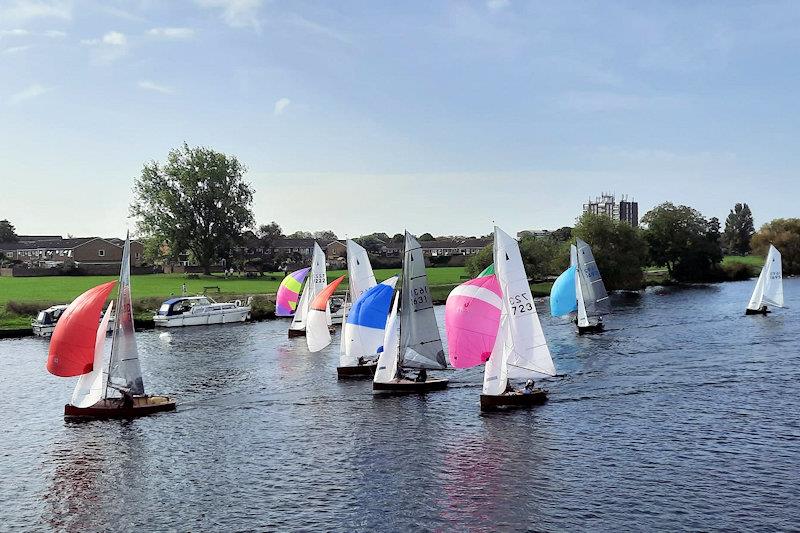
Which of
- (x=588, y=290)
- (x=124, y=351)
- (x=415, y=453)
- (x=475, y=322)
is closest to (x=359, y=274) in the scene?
(x=475, y=322)

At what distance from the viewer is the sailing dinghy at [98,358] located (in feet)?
155

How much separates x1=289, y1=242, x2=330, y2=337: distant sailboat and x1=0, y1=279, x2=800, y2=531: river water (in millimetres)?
18896

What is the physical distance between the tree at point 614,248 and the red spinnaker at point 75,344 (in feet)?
349

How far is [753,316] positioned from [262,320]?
218 feet

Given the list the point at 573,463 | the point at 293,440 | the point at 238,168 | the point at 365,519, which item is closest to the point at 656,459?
the point at 573,463

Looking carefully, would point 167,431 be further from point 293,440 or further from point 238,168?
point 238,168

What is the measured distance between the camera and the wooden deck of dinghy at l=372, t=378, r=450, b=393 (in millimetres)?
53844

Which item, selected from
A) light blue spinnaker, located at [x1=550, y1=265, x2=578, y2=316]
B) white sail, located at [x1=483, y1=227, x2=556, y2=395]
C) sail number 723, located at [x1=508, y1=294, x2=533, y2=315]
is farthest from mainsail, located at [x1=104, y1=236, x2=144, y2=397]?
light blue spinnaker, located at [x1=550, y1=265, x2=578, y2=316]

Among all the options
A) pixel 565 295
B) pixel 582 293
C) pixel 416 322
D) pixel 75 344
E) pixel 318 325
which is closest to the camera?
pixel 75 344

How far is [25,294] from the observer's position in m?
116

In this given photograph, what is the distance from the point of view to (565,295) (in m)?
90.9

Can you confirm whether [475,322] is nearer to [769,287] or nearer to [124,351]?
[124,351]

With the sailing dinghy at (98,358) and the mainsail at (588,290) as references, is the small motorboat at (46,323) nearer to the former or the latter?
the sailing dinghy at (98,358)

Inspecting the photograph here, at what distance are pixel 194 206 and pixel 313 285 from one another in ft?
280
